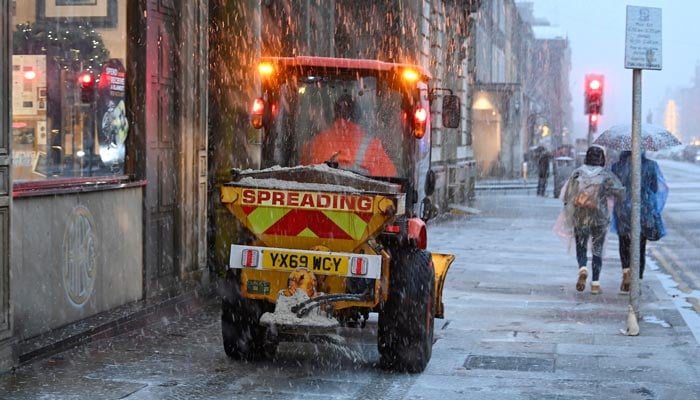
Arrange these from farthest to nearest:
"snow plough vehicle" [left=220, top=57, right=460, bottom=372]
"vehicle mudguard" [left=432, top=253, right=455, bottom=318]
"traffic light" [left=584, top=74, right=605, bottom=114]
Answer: "traffic light" [left=584, top=74, right=605, bottom=114] → "vehicle mudguard" [left=432, top=253, right=455, bottom=318] → "snow plough vehicle" [left=220, top=57, right=460, bottom=372]

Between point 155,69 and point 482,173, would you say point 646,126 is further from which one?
point 482,173

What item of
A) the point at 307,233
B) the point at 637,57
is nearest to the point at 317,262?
the point at 307,233

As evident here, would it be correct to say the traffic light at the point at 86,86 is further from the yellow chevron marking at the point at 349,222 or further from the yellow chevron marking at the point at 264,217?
the yellow chevron marking at the point at 349,222

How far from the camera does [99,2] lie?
35.7 feet

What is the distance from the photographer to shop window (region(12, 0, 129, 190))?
9.34m

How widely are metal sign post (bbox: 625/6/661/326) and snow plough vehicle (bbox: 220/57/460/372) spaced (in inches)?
86.7

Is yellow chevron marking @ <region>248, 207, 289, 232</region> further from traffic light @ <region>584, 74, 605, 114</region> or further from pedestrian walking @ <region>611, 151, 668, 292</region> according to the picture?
traffic light @ <region>584, 74, 605, 114</region>

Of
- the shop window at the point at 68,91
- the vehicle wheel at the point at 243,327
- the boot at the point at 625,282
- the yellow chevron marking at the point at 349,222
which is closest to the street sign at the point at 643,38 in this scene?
the boot at the point at 625,282

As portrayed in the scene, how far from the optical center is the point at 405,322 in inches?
339

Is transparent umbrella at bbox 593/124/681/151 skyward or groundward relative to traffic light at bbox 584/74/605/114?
groundward

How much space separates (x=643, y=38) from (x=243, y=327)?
4816 millimetres

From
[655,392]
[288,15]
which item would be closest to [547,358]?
[655,392]

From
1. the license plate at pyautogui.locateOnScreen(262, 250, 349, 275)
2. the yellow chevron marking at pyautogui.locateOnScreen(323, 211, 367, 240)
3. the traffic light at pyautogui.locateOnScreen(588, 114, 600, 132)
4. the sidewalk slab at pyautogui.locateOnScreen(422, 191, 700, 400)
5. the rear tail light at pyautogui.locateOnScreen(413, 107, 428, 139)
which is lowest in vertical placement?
the sidewalk slab at pyautogui.locateOnScreen(422, 191, 700, 400)

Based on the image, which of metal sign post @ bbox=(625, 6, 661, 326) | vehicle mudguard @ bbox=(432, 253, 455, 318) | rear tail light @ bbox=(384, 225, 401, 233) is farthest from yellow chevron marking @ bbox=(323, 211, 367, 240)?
metal sign post @ bbox=(625, 6, 661, 326)
